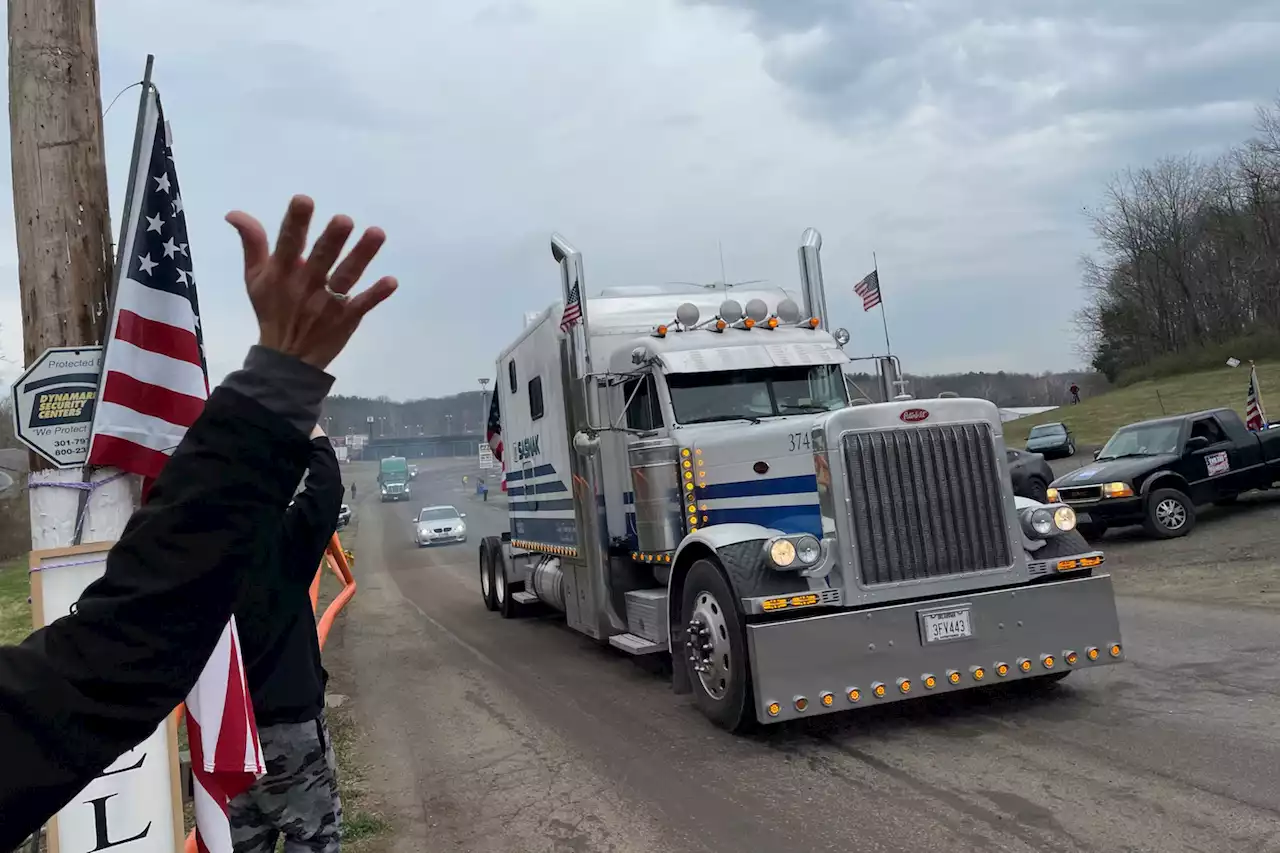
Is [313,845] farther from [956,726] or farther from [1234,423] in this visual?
[1234,423]

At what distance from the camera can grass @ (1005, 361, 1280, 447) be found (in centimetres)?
3759

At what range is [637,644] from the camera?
7566 mm

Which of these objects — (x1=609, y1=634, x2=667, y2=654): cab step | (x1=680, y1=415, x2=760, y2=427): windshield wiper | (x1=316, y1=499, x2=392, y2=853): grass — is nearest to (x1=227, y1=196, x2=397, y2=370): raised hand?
(x1=316, y1=499, x2=392, y2=853): grass

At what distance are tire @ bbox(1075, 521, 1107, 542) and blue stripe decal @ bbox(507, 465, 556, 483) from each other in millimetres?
8226

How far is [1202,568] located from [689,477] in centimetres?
725

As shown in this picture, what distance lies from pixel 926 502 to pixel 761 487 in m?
1.25

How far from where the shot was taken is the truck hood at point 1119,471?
43.3 feet

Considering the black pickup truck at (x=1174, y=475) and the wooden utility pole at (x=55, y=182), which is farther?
the black pickup truck at (x=1174, y=475)

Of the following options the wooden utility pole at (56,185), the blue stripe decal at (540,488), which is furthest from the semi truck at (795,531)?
the wooden utility pole at (56,185)

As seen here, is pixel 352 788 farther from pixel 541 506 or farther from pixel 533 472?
pixel 533 472

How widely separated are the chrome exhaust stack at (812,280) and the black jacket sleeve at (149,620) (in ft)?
26.9

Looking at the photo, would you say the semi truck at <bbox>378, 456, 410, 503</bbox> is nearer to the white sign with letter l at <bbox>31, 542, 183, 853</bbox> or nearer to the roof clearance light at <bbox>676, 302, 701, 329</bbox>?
the roof clearance light at <bbox>676, 302, 701, 329</bbox>

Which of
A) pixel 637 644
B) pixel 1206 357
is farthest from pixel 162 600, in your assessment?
pixel 1206 357

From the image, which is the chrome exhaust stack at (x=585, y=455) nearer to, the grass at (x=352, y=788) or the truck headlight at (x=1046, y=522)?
the grass at (x=352, y=788)
